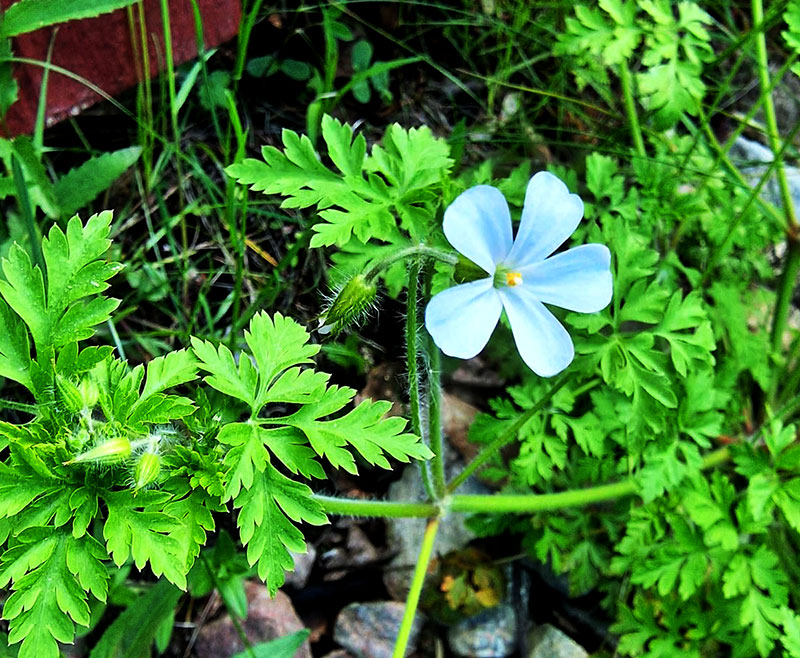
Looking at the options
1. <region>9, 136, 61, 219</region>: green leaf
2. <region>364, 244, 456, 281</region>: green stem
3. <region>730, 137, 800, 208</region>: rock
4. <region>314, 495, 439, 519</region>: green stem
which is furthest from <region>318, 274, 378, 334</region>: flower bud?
<region>730, 137, 800, 208</region>: rock

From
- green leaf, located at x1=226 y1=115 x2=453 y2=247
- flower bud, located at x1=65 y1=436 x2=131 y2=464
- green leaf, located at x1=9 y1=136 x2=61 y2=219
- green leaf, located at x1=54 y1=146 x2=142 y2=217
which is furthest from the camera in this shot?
green leaf, located at x1=54 y1=146 x2=142 y2=217

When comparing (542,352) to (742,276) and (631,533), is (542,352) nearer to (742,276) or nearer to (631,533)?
(631,533)

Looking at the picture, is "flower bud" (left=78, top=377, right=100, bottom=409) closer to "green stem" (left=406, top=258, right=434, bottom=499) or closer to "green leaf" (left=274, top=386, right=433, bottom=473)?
"green leaf" (left=274, top=386, right=433, bottom=473)

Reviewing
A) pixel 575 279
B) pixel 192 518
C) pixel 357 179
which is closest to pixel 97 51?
pixel 357 179

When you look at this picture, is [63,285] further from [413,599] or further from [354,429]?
[413,599]

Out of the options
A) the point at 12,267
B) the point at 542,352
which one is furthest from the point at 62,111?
the point at 542,352
